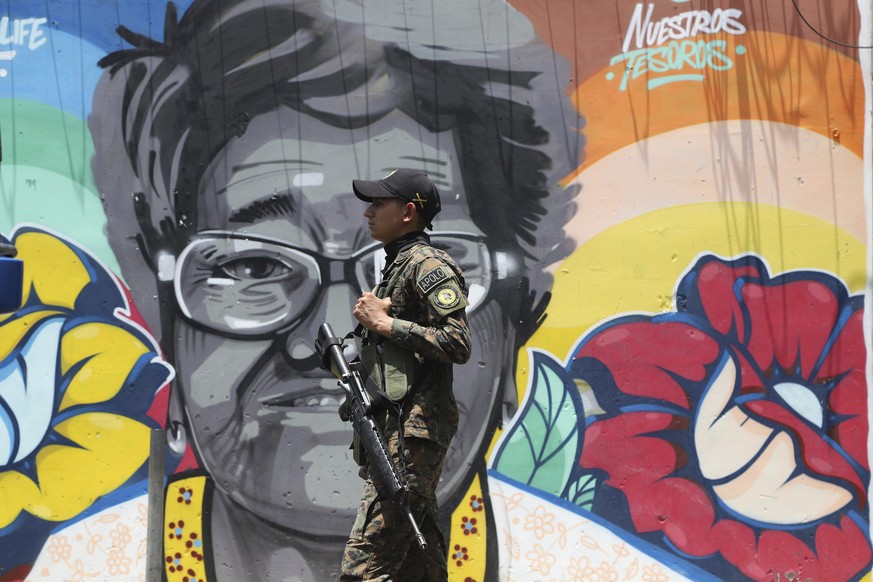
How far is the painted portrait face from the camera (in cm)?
454

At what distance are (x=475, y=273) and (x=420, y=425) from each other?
155 cm

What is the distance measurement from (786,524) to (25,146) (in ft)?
12.5

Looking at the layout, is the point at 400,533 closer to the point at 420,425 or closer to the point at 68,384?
the point at 420,425

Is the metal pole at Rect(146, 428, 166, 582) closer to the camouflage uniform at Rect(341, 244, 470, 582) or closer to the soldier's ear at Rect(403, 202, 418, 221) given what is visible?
the camouflage uniform at Rect(341, 244, 470, 582)

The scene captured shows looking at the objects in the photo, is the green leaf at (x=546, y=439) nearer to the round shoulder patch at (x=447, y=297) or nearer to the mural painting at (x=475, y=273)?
the mural painting at (x=475, y=273)

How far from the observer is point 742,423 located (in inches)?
174

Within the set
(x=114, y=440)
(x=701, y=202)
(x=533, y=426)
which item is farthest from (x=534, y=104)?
(x=114, y=440)

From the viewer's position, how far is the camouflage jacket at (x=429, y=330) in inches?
121

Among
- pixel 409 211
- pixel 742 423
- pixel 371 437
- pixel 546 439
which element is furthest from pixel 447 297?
pixel 742 423

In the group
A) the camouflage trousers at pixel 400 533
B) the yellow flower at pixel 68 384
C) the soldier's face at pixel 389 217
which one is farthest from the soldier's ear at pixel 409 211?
the yellow flower at pixel 68 384

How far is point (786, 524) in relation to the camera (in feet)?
14.4

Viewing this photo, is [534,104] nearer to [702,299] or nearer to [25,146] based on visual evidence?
[702,299]

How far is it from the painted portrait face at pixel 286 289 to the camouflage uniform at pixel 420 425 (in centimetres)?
134

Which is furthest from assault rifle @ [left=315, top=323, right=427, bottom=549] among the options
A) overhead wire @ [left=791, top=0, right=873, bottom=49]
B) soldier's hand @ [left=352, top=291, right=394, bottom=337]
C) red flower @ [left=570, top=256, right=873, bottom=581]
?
overhead wire @ [left=791, top=0, right=873, bottom=49]
